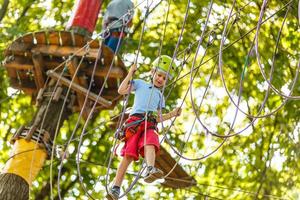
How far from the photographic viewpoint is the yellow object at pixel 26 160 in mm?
5598

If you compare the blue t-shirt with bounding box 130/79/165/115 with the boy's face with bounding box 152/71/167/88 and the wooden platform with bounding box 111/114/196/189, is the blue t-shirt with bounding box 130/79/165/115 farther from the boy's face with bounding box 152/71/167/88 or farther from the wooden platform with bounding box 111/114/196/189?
the wooden platform with bounding box 111/114/196/189

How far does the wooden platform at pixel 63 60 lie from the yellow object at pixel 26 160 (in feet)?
2.42

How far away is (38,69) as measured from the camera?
20.4 feet

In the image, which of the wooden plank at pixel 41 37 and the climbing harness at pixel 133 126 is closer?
the climbing harness at pixel 133 126

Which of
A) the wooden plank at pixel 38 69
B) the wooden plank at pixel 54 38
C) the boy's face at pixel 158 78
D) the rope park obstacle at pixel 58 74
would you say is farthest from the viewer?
the wooden plank at pixel 38 69

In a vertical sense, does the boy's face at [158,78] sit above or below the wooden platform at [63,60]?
below

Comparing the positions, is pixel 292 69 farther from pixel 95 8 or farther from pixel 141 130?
pixel 141 130

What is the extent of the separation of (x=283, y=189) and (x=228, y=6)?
2.78m

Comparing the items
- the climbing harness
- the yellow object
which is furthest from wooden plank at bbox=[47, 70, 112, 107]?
the climbing harness

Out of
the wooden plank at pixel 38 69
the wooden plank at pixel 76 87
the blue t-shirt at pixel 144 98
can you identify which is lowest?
the blue t-shirt at pixel 144 98

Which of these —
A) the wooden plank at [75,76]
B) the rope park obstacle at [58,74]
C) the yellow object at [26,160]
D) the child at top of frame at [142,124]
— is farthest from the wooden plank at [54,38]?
the child at top of frame at [142,124]

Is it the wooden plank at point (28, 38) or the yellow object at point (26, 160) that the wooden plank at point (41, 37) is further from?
the yellow object at point (26, 160)

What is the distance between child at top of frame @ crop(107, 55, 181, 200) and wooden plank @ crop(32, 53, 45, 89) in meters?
2.11

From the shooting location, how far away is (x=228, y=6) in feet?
27.6
